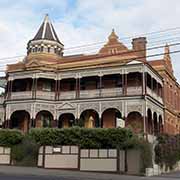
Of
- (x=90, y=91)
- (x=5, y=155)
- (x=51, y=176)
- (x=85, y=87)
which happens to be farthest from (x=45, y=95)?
(x=51, y=176)

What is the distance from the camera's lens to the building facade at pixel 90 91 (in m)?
32.8

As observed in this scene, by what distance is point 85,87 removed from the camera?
3709 cm

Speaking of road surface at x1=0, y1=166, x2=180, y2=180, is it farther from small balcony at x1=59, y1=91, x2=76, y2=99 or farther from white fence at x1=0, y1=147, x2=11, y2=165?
small balcony at x1=59, y1=91, x2=76, y2=99

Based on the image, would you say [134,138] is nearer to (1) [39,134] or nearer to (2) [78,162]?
(2) [78,162]

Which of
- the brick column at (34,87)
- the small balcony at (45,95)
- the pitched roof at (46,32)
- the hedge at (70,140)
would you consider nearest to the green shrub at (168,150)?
the hedge at (70,140)

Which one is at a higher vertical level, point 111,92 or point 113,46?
point 113,46

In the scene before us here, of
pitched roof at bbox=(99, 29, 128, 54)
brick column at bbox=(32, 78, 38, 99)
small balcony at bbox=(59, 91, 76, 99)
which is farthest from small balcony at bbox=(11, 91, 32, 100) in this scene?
pitched roof at bbox=(99, 29, 128, 54)

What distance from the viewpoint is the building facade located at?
32781 mm

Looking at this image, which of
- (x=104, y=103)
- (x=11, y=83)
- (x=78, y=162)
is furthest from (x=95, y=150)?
(x=11, y=83)

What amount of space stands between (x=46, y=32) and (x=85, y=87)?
972 cm

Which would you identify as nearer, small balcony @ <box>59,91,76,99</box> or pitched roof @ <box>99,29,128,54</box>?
small balcony @ <box>59,91,76,99</box>

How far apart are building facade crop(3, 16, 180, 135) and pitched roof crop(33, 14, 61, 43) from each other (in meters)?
0.97

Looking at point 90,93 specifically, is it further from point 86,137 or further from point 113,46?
point 86,137

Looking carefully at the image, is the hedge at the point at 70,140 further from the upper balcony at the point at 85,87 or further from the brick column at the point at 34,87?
the upper balcony at the point at 85,87
